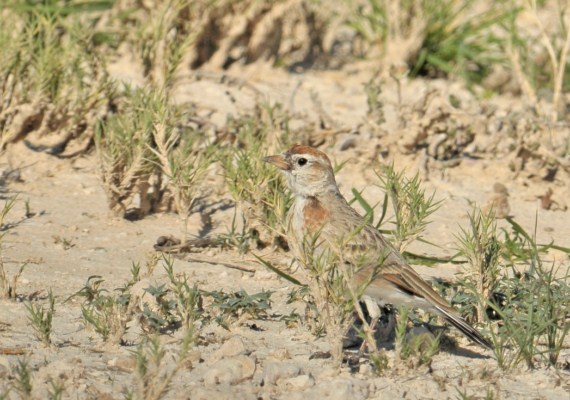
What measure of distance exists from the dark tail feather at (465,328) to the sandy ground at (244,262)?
4.0 inches

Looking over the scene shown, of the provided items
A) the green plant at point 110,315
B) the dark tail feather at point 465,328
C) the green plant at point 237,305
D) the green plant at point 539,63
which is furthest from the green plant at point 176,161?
the green plant at point 539,63

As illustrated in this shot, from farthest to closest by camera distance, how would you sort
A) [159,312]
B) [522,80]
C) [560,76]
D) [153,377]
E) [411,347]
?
[560,76]
[522,80]
[159,312]
[411,347]
[153,377]

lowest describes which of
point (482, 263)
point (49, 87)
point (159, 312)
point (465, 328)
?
point (159, 312)

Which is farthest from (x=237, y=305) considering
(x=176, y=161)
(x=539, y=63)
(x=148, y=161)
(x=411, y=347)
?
(x=539, y=63)

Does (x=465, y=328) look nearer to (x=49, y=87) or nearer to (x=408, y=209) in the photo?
(x=408, y=209)

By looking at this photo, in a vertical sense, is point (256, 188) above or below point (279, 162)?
below

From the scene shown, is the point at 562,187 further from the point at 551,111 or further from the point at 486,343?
the point at 486,343

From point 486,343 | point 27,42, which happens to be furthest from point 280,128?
point 486,343

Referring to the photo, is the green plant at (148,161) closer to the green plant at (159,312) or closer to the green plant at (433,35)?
the green plant at (159,312)

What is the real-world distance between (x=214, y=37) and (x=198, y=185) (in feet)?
8.79

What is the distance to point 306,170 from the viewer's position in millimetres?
5992

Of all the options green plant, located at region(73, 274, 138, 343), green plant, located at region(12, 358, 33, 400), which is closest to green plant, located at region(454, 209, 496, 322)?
green plant, located at region(73, 274, 138, 343)

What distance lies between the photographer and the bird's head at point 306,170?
5.96 m

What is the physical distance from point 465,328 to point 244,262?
1.58 m
